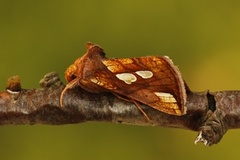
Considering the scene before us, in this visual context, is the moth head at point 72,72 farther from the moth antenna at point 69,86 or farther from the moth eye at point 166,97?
the moth eye at point 166,97


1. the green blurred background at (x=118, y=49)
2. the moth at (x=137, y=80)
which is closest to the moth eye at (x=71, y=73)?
the moth at (x=137, y=80)

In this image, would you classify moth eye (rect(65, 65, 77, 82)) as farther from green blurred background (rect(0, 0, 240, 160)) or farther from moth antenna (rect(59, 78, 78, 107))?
green blurred background (rect(0, 0, 240, 160))

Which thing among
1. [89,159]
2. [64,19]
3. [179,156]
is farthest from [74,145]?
[64,19]

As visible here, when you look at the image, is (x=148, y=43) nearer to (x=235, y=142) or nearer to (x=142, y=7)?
(x=142, y=7)

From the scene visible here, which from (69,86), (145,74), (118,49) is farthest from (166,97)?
(118,49)

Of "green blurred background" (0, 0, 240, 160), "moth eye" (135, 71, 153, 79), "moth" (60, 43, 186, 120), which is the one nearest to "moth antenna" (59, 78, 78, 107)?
"moth" (60, 43, 186, 120)

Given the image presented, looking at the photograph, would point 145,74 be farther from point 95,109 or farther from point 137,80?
point 95,109

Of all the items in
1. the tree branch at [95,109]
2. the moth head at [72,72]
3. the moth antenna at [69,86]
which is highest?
the moth head at [72,72]
